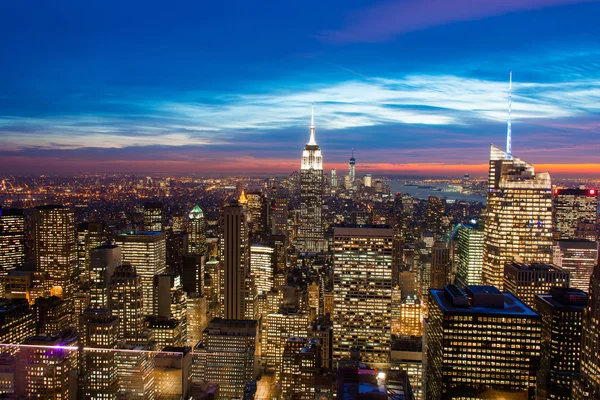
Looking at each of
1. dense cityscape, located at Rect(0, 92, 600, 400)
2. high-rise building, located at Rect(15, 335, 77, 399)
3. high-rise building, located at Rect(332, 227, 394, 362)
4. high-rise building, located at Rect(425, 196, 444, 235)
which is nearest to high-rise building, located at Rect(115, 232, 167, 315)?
dense cityscape, located at Rect(0, 92, 600, 400)

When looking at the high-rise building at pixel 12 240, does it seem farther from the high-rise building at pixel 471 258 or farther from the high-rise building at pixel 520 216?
the high-rise building at pixel 520 216

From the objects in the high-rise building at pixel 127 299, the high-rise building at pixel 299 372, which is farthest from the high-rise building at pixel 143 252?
the high-rise building at pixel 299 372

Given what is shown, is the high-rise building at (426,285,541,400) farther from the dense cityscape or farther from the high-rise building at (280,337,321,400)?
the high-rise building at (280,337,321,400)

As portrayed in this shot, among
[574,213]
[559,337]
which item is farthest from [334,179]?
[559,337]

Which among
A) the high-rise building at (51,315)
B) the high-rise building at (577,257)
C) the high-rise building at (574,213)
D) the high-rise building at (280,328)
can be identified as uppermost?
the high-rise building at (574,213)

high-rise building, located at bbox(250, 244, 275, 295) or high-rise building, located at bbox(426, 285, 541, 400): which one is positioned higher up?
high-rise building, located at bbox(426, 285, 541, 400)

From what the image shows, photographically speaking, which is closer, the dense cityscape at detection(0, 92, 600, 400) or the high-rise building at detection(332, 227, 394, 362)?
the dense cityscape at detection(0, 92, 600, 400)

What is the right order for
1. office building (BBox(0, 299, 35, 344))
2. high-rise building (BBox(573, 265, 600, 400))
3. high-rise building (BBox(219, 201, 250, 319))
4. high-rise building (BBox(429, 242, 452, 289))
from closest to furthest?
high-rise building (BBox(573, 265, 600, 400)) → office building (BBox(0, 299, 35, 344)) → high-rise building (BBox(219, 201, 250, 319)) → high-rise building (BBox(429, 242, 452, 289))
